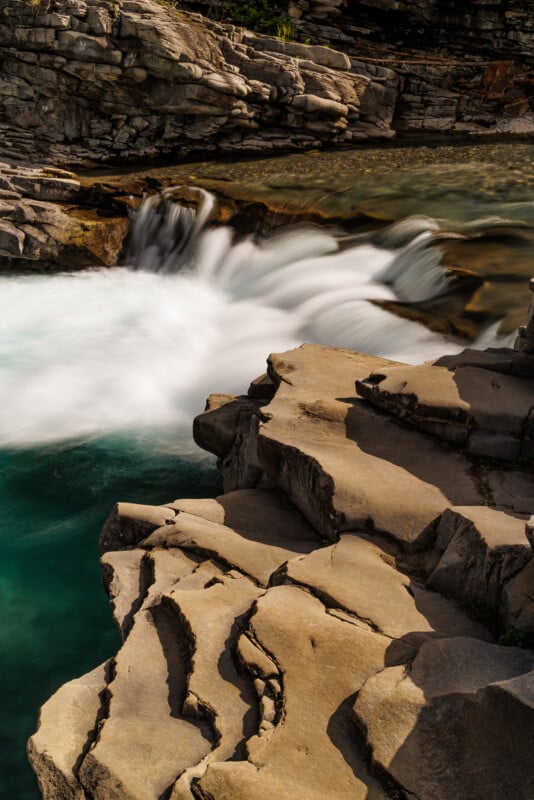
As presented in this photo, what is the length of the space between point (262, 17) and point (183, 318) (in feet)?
49.7

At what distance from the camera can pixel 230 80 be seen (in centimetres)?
1981

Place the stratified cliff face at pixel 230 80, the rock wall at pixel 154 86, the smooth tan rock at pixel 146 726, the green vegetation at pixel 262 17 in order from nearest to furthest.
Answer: the smooth tan rock at pixel 146 726 → the rock wall at pixel 154 86 → the stratified cliff face at pixel 230 80 → the green vegetation at pixel 262 17

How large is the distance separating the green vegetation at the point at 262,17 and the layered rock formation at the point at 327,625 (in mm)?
20237

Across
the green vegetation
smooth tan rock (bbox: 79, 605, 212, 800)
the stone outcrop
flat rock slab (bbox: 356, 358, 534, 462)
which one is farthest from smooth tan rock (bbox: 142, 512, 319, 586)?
the green vegetation

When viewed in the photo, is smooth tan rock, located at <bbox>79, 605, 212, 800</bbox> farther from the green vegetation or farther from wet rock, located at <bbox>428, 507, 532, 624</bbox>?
the green vegetation

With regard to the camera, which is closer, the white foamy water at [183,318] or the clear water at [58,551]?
the clear water at [58,551]

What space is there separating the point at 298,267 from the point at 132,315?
10.8 feet

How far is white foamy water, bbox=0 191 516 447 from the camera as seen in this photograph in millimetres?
10000

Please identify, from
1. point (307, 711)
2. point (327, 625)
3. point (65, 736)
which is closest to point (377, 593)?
point (327, 625)

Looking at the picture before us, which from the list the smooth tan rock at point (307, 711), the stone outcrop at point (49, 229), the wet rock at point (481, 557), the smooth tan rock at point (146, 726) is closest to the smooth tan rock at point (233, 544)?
the smooth tan rock at point (307, 711)

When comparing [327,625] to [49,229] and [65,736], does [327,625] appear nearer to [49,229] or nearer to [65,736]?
[65,736]

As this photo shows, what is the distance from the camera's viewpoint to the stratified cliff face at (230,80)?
19.2 m

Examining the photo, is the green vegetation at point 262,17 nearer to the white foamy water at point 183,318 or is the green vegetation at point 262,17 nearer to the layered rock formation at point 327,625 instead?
the white foamy water at point 183,318

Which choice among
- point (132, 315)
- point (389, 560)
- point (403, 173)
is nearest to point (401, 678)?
point (389, 560)
